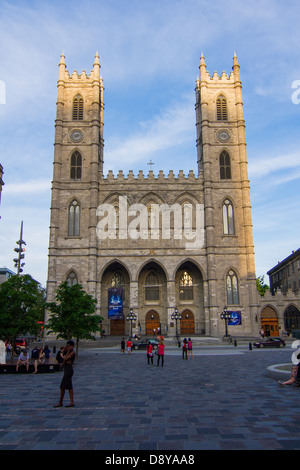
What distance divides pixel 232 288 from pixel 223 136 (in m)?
19.4

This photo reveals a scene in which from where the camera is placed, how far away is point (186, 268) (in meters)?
44.6

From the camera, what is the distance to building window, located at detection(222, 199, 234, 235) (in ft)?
143

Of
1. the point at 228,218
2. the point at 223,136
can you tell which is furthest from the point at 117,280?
the point at 223,136

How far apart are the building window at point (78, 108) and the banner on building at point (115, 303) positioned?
22520 mm

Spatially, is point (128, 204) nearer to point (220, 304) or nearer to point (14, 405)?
point (220, 304)

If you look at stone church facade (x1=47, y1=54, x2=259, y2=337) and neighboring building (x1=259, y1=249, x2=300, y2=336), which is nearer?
stone church facade (x1=47, y1=54, x2=259, y2=337)

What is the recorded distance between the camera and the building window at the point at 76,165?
4475cm

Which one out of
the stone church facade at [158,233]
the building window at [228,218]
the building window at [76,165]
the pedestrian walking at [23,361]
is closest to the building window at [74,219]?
the stone church facade at [158,233]

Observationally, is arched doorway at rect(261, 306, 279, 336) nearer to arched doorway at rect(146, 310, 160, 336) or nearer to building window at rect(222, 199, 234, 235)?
building window at rect(222, 199, 234, 235)

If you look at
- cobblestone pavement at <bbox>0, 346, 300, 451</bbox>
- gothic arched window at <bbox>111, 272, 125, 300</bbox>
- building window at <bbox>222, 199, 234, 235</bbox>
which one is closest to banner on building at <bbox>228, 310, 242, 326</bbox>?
building window at <bbox>222, 199, 234, 235</bbox>

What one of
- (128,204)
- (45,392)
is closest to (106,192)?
(128,204)

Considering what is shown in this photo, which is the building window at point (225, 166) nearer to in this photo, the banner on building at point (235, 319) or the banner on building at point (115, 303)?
the banner on building at point (235, 319)

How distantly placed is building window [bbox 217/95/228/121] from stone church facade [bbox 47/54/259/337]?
40.5 inches
